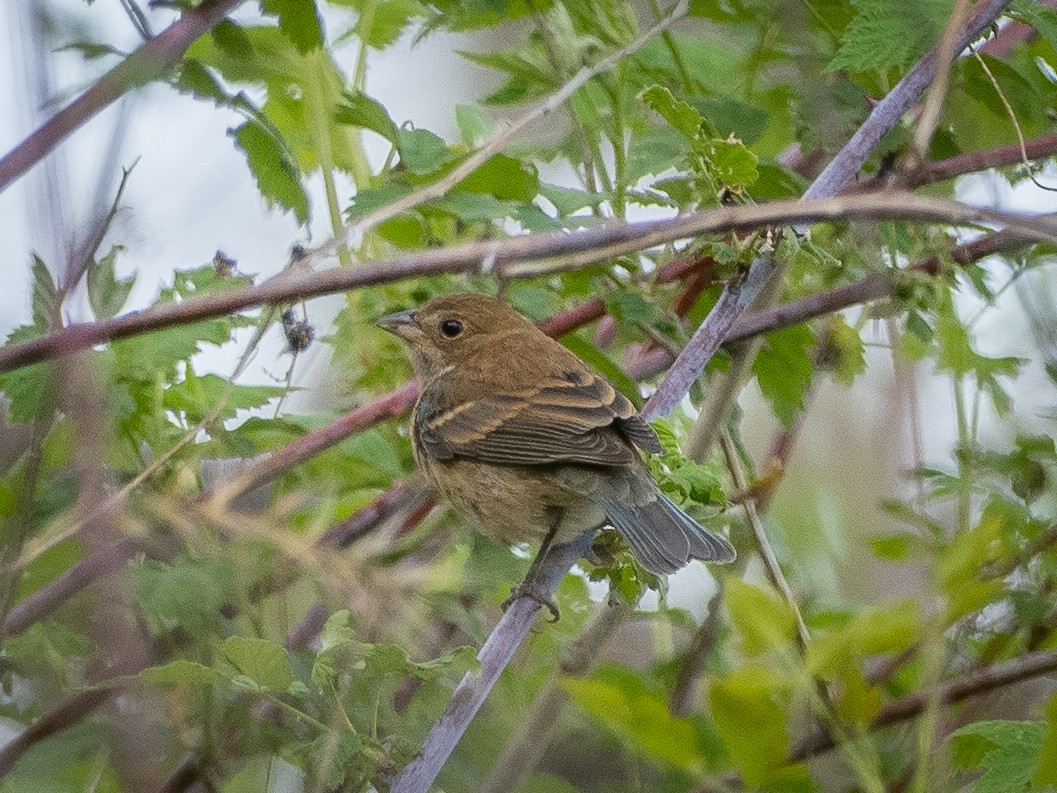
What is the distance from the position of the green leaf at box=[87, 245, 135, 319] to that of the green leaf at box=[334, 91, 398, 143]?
681 mm

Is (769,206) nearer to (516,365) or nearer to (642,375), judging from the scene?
(642,375)

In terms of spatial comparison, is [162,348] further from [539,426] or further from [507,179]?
[539,426]

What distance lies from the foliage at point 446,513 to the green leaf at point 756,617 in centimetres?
19

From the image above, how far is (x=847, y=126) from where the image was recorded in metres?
3.05

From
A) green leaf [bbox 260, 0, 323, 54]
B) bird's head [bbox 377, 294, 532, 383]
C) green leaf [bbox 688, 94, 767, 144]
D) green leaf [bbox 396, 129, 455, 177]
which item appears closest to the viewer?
green leaf [bbox 260, 0, 323, 54]

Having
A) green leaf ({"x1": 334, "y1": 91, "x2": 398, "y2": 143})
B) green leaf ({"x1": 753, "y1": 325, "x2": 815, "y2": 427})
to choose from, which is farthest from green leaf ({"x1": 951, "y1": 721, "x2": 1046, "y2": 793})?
green leaf ({"x1": 334, "y1": 91, "x2": 398, "y2": 143})

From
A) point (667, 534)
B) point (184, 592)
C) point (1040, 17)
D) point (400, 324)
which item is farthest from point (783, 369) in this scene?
point (184, 592)

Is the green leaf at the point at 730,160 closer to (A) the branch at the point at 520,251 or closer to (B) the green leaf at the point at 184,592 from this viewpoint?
(A) the branch at the point at 520,251

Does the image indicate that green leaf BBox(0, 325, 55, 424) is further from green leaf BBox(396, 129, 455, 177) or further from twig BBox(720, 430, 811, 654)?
twig BBox(720, 430, 811, 654)

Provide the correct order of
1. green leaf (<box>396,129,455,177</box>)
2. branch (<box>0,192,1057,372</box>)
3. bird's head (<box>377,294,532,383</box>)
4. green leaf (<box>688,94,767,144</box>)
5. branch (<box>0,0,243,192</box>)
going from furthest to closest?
→ bird's head (<box>377,294,532,383</box>)
green leaf (<box>688,94,767,144</box>)
green leaf (<box>396,129,455,177</box>)
branch (<box>0,0,243,192</box>)
branch (<box>0,192,1057,372</box>)

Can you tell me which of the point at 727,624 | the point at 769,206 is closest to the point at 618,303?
the point at 727,624

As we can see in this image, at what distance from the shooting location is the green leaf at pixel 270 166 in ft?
9.34

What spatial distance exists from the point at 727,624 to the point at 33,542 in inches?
66.3

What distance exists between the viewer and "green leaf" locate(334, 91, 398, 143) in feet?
9.87
